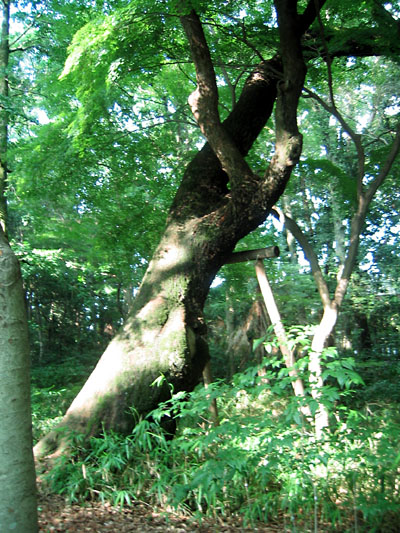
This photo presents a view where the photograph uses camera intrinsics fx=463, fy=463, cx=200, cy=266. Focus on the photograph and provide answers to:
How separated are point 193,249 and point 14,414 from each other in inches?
135

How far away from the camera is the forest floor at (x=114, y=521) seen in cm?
371

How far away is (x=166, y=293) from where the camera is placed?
18.3ft

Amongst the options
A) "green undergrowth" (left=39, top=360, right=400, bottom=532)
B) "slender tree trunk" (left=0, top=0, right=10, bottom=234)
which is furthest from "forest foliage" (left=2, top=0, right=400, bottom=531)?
"slender tree trunk" (left=0, top=0, right=10, bottom=234)

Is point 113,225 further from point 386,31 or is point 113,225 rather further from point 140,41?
point 386,31

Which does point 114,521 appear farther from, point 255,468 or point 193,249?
point 193,249

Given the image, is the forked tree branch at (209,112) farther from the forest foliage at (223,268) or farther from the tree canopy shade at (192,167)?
the forest foliage at (223,268)

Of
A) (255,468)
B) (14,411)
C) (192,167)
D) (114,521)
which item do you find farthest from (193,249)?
(14,411)

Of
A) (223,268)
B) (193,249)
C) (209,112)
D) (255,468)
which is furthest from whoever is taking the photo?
(223,268)

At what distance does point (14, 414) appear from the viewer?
2713 millimetres

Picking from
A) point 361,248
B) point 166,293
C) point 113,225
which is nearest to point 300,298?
point 361,248

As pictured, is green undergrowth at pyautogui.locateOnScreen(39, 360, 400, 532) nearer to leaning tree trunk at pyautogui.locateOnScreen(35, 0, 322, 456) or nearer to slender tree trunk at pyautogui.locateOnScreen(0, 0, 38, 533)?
leaning tree trunk at pyautogui.locateOnScreen(35, 0, 322, 456)

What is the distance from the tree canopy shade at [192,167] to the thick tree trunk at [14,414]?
6.89ft

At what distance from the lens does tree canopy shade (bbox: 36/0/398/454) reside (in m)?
5.12

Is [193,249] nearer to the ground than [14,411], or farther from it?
farther from it
